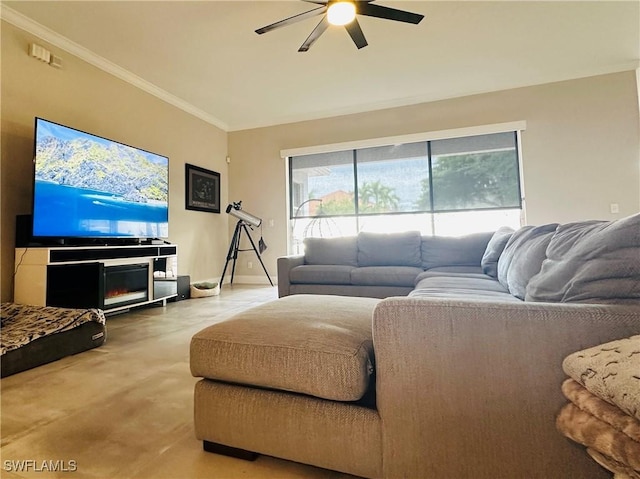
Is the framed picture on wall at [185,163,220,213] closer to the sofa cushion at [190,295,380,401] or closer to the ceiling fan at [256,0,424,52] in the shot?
the ceiling fan at [256,0,424,52]

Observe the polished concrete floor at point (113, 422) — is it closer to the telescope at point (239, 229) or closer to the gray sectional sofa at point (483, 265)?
the gray sectional sofa at point (483, 265)

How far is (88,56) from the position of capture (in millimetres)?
3221

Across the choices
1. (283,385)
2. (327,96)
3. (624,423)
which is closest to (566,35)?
(327,96)

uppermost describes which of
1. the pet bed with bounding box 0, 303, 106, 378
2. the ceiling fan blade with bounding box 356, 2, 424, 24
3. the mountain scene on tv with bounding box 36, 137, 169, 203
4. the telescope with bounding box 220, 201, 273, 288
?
the ceiling fan blade with bounding box 356, 2, 424, 24

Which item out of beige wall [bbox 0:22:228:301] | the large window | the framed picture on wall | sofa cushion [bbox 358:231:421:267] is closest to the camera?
beige wall [bbox 0:22:228:301]

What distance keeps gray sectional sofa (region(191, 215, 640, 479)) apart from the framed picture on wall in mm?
4010

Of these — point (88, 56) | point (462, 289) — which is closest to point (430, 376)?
point (462, 289)

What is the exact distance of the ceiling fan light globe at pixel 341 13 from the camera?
7.25 feet

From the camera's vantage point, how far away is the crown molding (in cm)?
268

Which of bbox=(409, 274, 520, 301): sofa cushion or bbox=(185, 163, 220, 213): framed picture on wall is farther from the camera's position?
bbox=(185, 163, 220, 213): framed picture on wall

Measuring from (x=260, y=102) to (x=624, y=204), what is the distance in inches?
194

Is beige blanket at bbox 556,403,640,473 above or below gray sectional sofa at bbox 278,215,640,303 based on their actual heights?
below

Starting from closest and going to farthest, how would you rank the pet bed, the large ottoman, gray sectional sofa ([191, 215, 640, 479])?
1. gray sectional sofa ([191, 215, 640, 479])
2. the large ottoman
3. the pet bed

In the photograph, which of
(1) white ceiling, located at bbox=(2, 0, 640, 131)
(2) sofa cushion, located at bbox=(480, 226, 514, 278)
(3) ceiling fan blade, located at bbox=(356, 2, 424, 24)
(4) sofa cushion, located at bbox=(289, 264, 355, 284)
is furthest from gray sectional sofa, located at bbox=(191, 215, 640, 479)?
(1) white ceiling, located at bbox=(2, 0, 640, 131)
